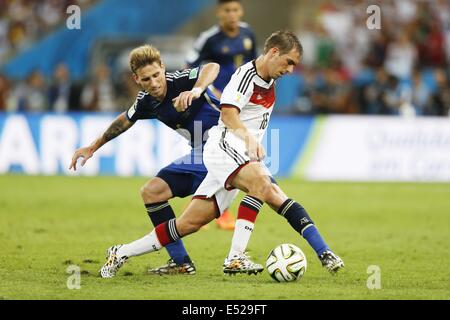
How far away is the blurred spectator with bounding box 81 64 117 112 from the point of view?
20422 millimetres

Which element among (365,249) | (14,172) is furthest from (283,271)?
(14,172)

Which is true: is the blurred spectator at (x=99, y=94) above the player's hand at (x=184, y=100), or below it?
above

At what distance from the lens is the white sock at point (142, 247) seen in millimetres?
7688

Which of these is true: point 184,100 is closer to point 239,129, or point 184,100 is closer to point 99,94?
point 239,129

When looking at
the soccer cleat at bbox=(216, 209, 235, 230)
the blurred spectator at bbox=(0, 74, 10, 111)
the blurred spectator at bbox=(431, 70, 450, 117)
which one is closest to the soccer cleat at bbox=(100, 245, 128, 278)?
the soccer cleat at bbox=(216, 209, 235, 230)

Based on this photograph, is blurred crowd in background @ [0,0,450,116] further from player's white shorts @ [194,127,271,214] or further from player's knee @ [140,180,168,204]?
player's white shorts @ [194,127,271,214]

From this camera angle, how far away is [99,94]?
20.6m

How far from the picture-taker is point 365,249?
9875 mm

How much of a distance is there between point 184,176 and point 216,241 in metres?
2.53

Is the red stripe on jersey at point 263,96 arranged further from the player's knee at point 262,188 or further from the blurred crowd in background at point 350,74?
the blurred crowd in background at point 350,74

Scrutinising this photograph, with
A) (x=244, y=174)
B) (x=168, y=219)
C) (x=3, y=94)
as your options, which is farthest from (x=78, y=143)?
(x=244, y=174)

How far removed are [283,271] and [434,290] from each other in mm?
1216

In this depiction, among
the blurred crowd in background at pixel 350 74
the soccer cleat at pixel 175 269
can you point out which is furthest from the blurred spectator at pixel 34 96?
the soccer cleat at pixel 175 269

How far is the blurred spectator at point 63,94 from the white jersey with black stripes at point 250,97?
44.1ft
